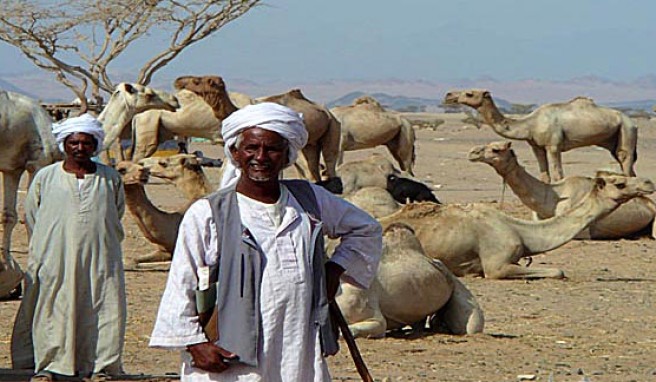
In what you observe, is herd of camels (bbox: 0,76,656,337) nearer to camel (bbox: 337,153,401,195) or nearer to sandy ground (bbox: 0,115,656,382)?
camel (bbox: 337,153,401,195)

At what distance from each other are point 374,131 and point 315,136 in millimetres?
3293

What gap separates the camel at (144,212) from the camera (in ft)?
37.9

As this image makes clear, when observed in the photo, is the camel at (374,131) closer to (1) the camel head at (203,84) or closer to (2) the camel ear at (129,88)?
(1) the camel head at (203,84)

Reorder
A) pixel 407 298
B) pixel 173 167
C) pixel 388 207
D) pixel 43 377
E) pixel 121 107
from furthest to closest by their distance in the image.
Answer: pixel 388 207, pixel 173 167, pixel 121 107, pixel 407 298, pixel 43 377

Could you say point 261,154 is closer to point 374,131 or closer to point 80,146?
point 80,146

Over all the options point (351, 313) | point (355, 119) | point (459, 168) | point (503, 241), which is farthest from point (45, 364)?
point (459, 168)

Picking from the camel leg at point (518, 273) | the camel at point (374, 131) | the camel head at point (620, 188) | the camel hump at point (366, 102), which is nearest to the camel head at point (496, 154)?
the camel head at point (620, 188)

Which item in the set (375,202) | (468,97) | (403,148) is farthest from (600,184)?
(403,148)

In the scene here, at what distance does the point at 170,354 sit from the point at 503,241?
178 inches

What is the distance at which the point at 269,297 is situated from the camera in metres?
4.34

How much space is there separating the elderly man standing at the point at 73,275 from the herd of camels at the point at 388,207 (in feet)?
2.89

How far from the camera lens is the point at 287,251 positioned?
439cm

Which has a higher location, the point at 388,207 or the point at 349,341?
the point at 349,341

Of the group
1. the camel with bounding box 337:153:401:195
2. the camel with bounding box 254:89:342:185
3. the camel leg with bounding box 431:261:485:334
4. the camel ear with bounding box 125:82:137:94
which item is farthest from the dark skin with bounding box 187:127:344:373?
the camel with bounding box 254:89:342:185
